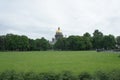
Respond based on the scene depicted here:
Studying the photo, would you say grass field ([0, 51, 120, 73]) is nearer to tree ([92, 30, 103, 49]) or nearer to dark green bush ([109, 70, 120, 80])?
dark green bush ([109, 70, 120, 80])

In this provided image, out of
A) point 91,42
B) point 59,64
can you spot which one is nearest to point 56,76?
point 59,64

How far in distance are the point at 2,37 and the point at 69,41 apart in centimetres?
2729

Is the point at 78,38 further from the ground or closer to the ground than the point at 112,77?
further from the ground

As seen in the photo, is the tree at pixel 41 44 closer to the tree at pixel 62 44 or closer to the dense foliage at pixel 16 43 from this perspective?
the dense foliage at pixel 16 43

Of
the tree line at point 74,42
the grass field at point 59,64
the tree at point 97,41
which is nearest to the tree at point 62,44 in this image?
the tree line at point 74,42

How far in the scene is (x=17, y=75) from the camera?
33.8 feet

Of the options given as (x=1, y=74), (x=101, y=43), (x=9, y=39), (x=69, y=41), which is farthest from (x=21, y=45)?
(x=1, y=74)

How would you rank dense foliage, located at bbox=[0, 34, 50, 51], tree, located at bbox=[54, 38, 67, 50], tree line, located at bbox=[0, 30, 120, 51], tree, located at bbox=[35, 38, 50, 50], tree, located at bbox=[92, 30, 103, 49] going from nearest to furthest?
dense foliage, located at bbox=[0, 34, 50, 51] < tree line, located at bbox=[0, 30, 120, 51] < tree, located at bbox=[92, 30, 103, 49] < tree, located at bbox=[54, 38, 67, 50] < tree, located at bbox=[35, 38, 50, 50]

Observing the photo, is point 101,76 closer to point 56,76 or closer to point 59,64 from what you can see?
point 56,76

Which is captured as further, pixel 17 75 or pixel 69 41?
pixel 69 41

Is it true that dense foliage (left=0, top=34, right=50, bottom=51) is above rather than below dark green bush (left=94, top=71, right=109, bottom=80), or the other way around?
above

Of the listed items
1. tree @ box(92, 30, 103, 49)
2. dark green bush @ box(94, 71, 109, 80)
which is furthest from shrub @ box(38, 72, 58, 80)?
tree @ box(92, 30, 103, 49)

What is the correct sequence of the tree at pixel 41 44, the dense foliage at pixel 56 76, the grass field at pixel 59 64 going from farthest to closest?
the tree at pixel 41 44
the grass field at pixel 59 64
the dense foliage at pixel 56 76

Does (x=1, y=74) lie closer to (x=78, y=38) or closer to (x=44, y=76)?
(x=44, y=76)
